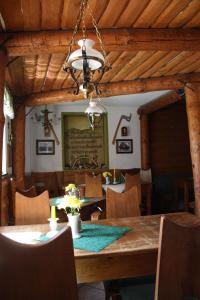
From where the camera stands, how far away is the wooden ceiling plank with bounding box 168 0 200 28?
226 centimetres

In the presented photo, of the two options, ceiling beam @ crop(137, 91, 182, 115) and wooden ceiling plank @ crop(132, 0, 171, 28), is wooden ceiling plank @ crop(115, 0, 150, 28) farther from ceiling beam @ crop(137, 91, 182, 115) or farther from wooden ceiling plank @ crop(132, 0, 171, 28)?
ceiling beam @ crop(137, 91, 182, 115)

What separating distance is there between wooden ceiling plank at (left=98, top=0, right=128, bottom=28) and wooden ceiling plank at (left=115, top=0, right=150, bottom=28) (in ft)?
0.13

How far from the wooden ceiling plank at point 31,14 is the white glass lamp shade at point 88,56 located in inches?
25.8

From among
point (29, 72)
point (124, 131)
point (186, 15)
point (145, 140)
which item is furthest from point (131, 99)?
point (186, 15)

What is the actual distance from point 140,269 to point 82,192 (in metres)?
2.70

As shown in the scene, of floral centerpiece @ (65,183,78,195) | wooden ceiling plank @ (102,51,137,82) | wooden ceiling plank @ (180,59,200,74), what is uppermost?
wooden ceiling plank @ (180,59,200,74)

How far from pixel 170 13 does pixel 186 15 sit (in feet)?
0.56

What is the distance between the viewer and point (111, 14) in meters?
2.32

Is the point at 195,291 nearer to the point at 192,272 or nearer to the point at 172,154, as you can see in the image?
the point at 192,272

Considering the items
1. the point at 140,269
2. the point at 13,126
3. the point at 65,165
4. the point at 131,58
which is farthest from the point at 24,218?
the point at 65,165

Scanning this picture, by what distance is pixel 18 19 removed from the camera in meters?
2.29

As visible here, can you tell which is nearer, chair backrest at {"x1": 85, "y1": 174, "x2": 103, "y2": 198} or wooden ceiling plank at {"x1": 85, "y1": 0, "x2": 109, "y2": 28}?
wooden ceiling plank at {"x1": 85, "y1": 0, "x2": 109, "y2": 28}

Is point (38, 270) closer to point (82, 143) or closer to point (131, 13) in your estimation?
point (131, 13)

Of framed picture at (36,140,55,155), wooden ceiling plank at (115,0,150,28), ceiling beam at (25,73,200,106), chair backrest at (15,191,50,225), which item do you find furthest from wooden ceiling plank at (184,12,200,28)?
framed picture at (36,140,55,155)
